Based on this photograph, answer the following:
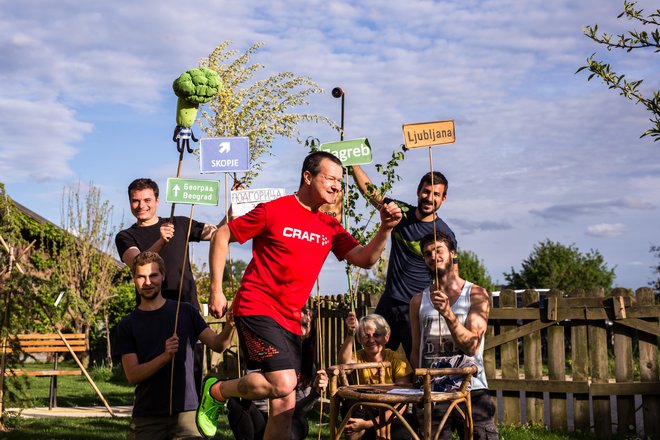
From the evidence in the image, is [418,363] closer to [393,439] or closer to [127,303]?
[393,439]

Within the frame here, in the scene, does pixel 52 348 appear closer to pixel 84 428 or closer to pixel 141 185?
pixel 84 428

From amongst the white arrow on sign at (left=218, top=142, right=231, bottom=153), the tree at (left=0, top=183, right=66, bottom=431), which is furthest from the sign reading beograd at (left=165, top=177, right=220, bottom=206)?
the tree at (left=0, top=183, right=66, bottom=431)

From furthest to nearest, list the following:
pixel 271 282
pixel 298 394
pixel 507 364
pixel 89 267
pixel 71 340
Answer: pixel 89 267, pixel 71 340, pixel 507 364, pixel 298 394, pixel 271 282

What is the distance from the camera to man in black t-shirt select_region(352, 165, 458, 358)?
5.95 metres

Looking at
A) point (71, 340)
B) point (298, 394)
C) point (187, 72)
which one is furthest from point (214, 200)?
point (71, 340)

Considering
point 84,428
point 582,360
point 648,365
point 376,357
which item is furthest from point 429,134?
point 84,428

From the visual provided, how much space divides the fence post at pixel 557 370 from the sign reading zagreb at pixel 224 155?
3.77m

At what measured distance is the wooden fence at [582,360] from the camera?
8031 mm

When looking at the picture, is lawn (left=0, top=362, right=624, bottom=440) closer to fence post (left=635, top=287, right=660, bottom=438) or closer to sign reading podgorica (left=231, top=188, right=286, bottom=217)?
fence post (left=635, top=287, right=660, bottom=438)

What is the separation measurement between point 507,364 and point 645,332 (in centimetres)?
141

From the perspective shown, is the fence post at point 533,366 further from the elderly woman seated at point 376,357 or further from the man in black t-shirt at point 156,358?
the man in black t-shirt at point 156,358

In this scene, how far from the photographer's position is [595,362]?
823 cm

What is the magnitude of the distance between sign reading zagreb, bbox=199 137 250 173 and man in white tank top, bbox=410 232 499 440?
189 cm

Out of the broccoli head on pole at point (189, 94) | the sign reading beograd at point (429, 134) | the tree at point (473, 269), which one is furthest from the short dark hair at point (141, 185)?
the tree at point (473, 269)
